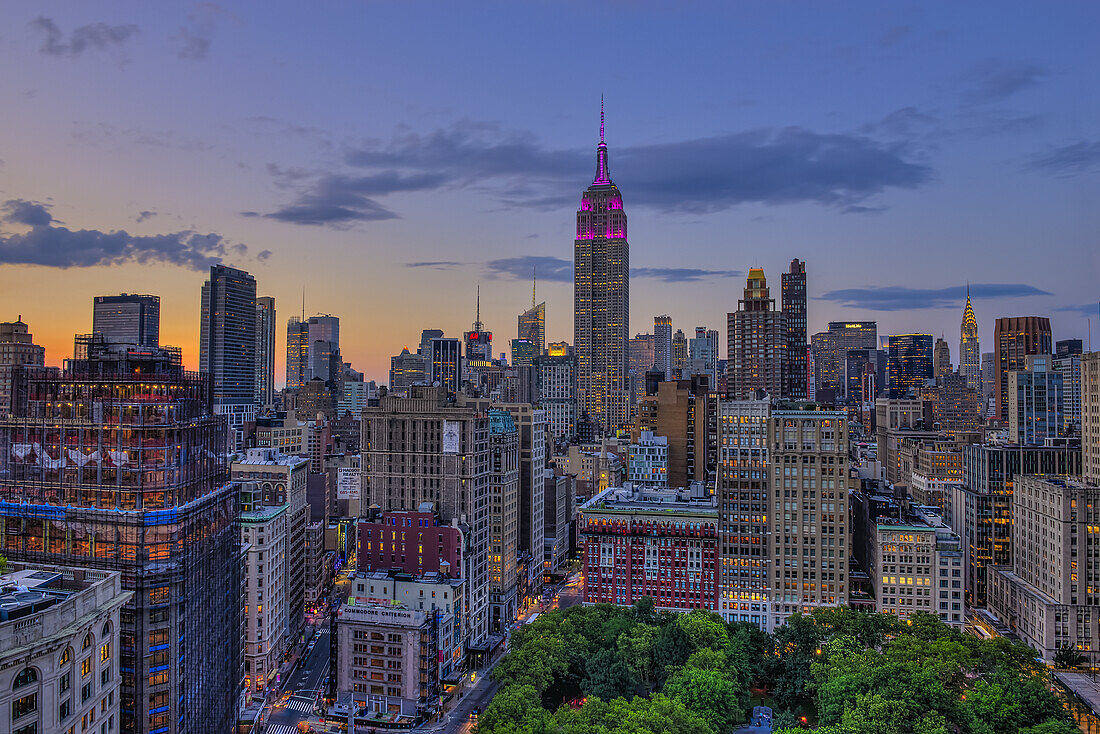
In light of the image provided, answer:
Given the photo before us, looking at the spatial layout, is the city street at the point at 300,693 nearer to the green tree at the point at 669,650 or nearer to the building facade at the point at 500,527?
the building facade at the point at 500,527

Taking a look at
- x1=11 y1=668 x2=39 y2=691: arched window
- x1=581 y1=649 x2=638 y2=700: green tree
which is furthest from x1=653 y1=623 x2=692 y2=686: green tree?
x1=11 y1=668 x2=39 y2=691: arched window

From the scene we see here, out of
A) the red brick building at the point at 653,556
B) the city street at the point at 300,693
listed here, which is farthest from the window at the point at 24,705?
the red brick building at the point at 653,556

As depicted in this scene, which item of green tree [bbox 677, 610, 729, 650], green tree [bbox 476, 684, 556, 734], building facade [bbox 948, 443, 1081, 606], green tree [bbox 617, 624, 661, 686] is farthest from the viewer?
building facade [bbox 948, 443, 1081, 606]

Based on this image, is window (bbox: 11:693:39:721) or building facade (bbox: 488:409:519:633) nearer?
window (bbox: 11:693:39:721)

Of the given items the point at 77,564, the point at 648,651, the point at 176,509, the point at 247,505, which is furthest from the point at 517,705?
the point at 247,505

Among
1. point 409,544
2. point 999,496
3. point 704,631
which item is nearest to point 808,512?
point 704,631

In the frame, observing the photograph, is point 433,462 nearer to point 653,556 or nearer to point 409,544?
point 409,544

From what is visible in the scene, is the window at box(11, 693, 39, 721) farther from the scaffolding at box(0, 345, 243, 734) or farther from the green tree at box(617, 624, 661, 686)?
the green tree at box(617, 624, 661, 686)
